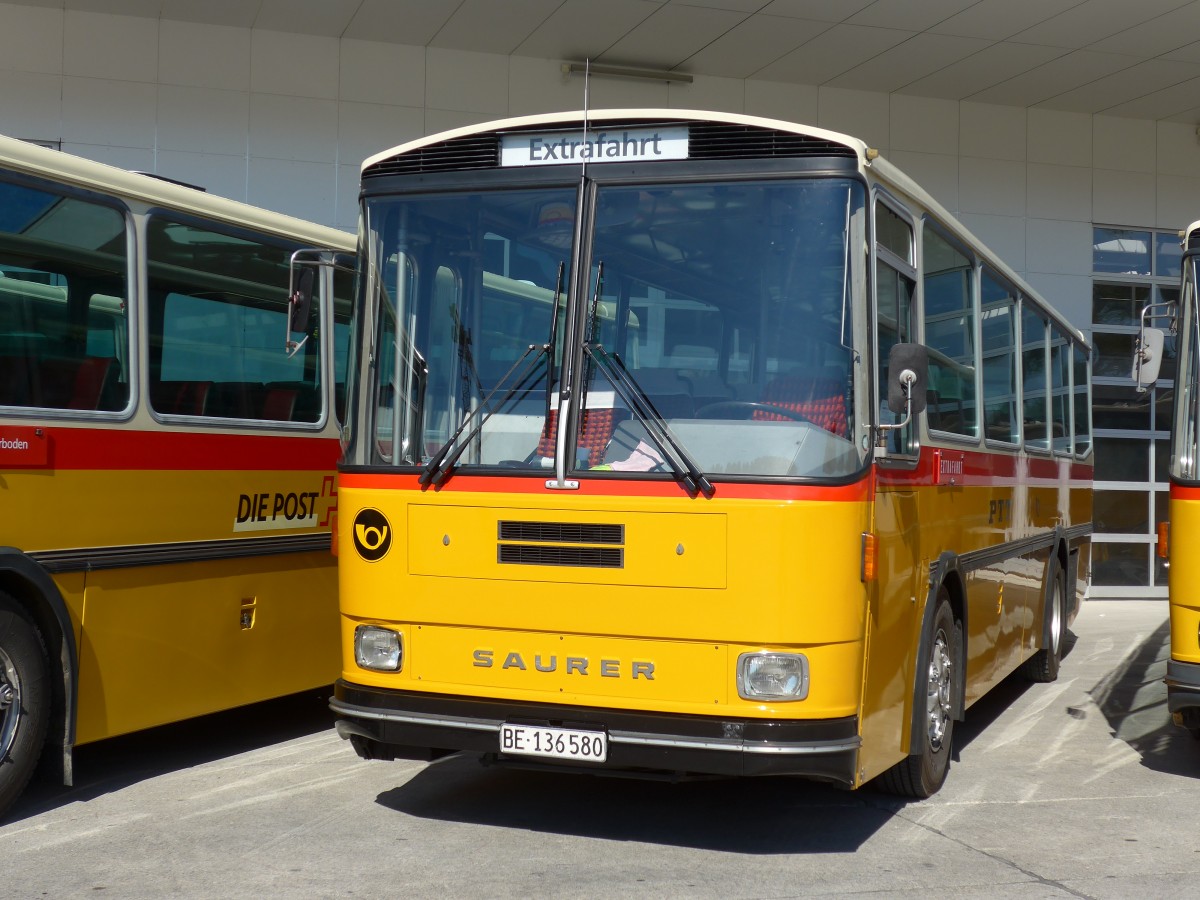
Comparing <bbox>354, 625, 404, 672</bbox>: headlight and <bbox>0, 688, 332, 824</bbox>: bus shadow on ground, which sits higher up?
<bbox>354, 625, 404, 672</bbox>: headlight

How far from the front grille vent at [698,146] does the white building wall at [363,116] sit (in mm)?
9214

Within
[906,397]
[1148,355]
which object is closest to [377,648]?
[906,397]

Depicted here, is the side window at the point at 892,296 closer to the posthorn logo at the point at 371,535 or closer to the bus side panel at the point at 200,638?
the posthorn logo at the point at 371,535

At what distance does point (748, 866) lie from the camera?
18.4 ft

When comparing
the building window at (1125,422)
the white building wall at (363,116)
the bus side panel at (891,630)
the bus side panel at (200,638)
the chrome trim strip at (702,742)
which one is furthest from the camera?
the building window at (1125,422)

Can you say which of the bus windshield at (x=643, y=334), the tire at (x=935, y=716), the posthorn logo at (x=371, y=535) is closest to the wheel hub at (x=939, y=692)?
the tire at (x=935, y=716)

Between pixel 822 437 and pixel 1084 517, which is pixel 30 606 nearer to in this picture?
pixel 822 437

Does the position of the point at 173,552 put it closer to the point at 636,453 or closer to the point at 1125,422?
the point at 636,453

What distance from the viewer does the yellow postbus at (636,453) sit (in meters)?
5.33

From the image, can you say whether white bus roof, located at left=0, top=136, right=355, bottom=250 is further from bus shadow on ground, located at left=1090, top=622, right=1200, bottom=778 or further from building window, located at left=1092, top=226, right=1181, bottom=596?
building window, located at left=1092, top=226, right=1181, bottom=596

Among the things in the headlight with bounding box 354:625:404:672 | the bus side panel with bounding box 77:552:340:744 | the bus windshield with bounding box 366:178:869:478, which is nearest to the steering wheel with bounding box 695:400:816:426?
the bus windshield with bounding box 366:178:869:478

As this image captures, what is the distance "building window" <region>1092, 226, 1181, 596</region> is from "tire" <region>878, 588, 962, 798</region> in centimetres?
1309

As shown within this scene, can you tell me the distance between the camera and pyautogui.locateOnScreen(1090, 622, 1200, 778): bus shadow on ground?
816 centimetres

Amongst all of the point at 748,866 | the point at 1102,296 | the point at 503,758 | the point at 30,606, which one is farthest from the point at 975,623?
the point at 1102,296
